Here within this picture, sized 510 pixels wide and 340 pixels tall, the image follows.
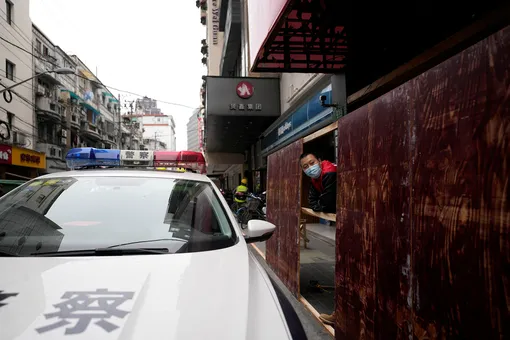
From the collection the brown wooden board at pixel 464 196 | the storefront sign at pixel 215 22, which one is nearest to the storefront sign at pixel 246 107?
the brown wooden board at pixel 464 196

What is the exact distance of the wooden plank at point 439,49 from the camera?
3.03 metres

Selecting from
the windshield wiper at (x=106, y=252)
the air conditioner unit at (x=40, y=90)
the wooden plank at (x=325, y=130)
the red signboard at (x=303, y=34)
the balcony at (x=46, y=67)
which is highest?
the balcony at (x=46, y=67)

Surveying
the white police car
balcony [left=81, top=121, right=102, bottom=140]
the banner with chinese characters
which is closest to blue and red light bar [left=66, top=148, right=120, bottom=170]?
the white police car

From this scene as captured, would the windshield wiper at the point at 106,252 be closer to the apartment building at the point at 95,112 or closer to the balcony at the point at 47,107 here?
the balcony at the point at 47,107

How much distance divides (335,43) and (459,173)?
4.55m

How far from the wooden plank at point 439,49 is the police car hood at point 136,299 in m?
3.30

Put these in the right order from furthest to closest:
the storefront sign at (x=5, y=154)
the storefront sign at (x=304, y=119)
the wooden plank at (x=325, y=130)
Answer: the storefront sign at (x=5, y=154) → the storefront sign at (x=304, y=119) → the wooden plank at (x=325, y=130)

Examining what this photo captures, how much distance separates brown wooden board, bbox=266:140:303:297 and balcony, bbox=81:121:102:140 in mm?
38308

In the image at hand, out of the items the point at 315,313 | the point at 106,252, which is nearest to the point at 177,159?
the point at 315,313

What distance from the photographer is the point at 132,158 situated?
34.5 feet

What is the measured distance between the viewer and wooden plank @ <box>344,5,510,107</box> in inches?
119

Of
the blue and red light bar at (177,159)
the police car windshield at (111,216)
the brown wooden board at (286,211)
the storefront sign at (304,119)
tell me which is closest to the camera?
the police car windshield at (111,216)

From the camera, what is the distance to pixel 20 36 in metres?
24.1

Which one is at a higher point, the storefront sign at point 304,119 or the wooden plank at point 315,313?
the storefront sign at point 304,119
